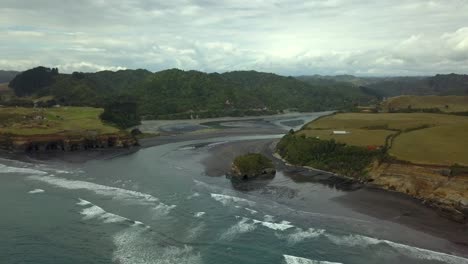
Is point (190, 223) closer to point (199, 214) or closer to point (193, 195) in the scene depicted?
point (199, 214)

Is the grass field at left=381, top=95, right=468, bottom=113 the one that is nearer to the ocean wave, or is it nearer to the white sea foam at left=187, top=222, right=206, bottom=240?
the white sea foam at left=187, top=222, right=206, bottom=240

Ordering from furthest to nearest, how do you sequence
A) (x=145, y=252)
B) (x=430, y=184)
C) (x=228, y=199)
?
(x=430, y=184)
(x=228, y=199)
(x=145, y=252)

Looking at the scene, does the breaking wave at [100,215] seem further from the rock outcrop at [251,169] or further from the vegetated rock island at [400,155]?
the vegetated rock island at [400,155]

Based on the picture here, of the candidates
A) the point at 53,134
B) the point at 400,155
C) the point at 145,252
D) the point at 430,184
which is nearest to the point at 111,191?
the point at 145,252

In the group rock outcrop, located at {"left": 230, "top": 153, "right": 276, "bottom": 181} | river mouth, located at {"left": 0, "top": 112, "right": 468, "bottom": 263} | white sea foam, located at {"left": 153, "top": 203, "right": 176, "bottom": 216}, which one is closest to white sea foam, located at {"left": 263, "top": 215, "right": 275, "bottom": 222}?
river mouth, located at {"left": 0, "top": 112, "right": 468, "bottom": 263}

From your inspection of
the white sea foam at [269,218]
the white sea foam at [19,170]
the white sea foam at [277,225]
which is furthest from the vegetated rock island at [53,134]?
the white sea foam at [277,225]

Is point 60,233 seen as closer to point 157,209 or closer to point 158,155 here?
point 157,209

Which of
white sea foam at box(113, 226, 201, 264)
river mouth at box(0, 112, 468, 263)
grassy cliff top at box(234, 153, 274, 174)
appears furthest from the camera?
grassy cliff top at box(234, 153, 274, 174)
